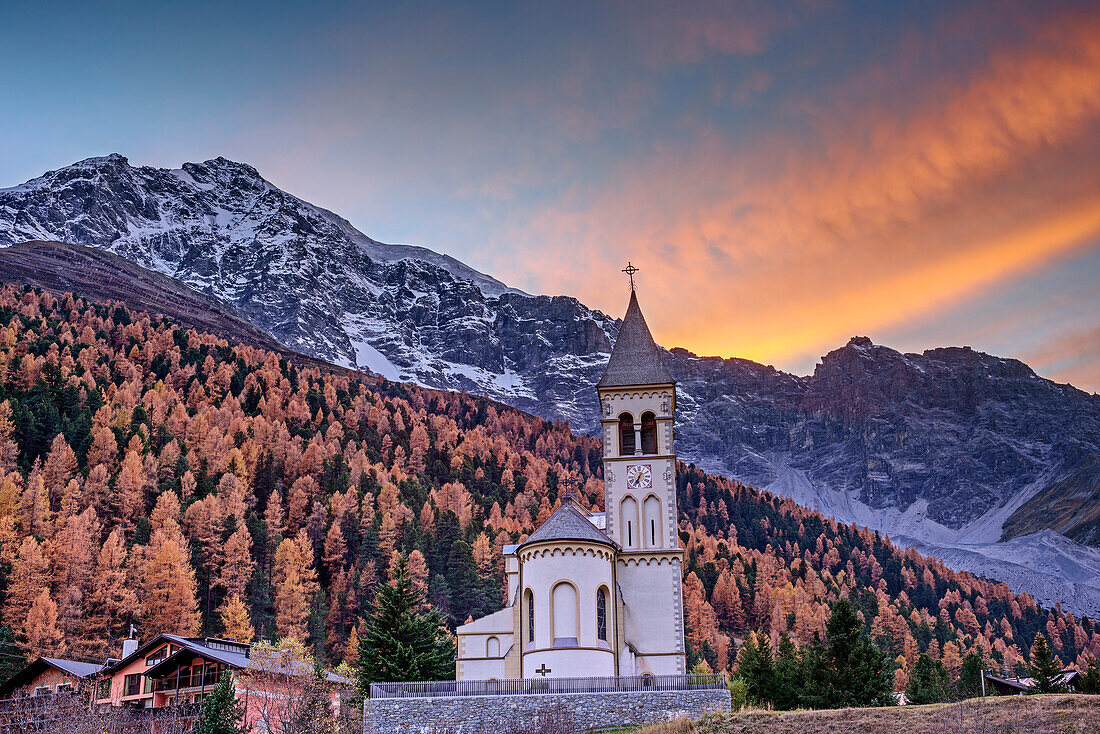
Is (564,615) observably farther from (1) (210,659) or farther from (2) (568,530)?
(1) (210,659)

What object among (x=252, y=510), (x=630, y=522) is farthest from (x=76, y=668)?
(x=252, y=510)

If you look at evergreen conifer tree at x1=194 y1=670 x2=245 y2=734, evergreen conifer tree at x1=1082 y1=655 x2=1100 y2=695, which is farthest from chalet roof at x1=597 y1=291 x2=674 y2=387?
evergreen conifer tree at x1=1082 y1=655 x2=1100 y2=695

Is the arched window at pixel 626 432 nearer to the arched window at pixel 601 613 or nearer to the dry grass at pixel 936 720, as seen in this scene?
the arched window at pixel 601 613

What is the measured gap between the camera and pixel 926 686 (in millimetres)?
71625

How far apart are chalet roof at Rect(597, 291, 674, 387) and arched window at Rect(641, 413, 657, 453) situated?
204cm

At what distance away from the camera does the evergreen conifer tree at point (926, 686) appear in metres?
68.9

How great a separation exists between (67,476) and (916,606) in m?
154

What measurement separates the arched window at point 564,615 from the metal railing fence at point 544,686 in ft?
24.5

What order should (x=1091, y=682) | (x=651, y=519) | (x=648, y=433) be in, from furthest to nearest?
(x=1091, y=682)
(x=648, y=433)
(x=651, y=519)

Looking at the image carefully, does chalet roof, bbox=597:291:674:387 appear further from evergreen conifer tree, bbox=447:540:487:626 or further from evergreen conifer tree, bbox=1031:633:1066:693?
evergreen conifer tree, bbox=447:540:487:626

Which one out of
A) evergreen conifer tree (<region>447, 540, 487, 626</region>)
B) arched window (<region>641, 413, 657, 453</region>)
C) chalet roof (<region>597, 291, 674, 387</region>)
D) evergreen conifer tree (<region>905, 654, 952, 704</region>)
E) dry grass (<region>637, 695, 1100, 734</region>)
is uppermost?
chalet roof (<region>597, 291, 674, 387</region>)

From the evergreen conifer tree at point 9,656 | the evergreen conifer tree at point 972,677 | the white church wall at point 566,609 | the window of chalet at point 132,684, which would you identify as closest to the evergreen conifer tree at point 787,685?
the white church wall at point 566,609

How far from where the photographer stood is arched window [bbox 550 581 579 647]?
51.2 m

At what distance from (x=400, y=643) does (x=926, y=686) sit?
38.6 metres
